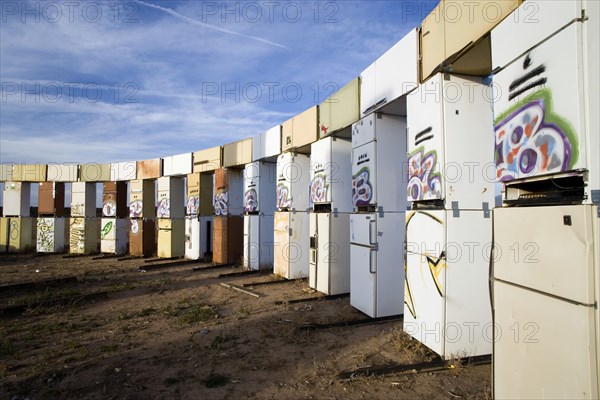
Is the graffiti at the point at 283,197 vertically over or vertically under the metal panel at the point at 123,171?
under

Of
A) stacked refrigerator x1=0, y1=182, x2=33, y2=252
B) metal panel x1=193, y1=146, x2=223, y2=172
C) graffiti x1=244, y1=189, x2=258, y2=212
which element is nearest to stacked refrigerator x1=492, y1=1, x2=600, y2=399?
graffiti x1=244, y1=189, x2=258, y2=212

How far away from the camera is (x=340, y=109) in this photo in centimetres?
774

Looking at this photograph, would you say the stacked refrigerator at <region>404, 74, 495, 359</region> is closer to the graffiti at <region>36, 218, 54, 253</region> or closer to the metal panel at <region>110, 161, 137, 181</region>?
the metal panel at <region>110, 161, 137, 181</region>

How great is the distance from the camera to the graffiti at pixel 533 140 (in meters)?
2.70

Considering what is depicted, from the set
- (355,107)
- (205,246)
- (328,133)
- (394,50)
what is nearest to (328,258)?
(328,133)

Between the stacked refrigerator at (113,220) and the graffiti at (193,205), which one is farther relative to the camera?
the stacked refrigerator at (113,220)

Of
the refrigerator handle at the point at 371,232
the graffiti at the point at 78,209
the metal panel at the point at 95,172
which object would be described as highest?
the metal panel at the point at 95,172

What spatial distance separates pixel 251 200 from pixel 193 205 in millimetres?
3648

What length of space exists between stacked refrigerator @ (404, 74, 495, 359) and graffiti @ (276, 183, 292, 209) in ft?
18.6

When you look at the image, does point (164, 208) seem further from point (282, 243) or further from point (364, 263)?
point (364, 263)

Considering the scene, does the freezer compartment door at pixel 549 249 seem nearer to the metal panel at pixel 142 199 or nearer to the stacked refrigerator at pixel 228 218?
the stacked refrigerator at pixel 228 218

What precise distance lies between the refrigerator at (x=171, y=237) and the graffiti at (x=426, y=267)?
12100 millimetres

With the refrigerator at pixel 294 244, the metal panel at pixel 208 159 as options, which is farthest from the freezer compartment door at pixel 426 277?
the metal panel at pixel 208 159

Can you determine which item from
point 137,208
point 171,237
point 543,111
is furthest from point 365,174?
point 137,208
